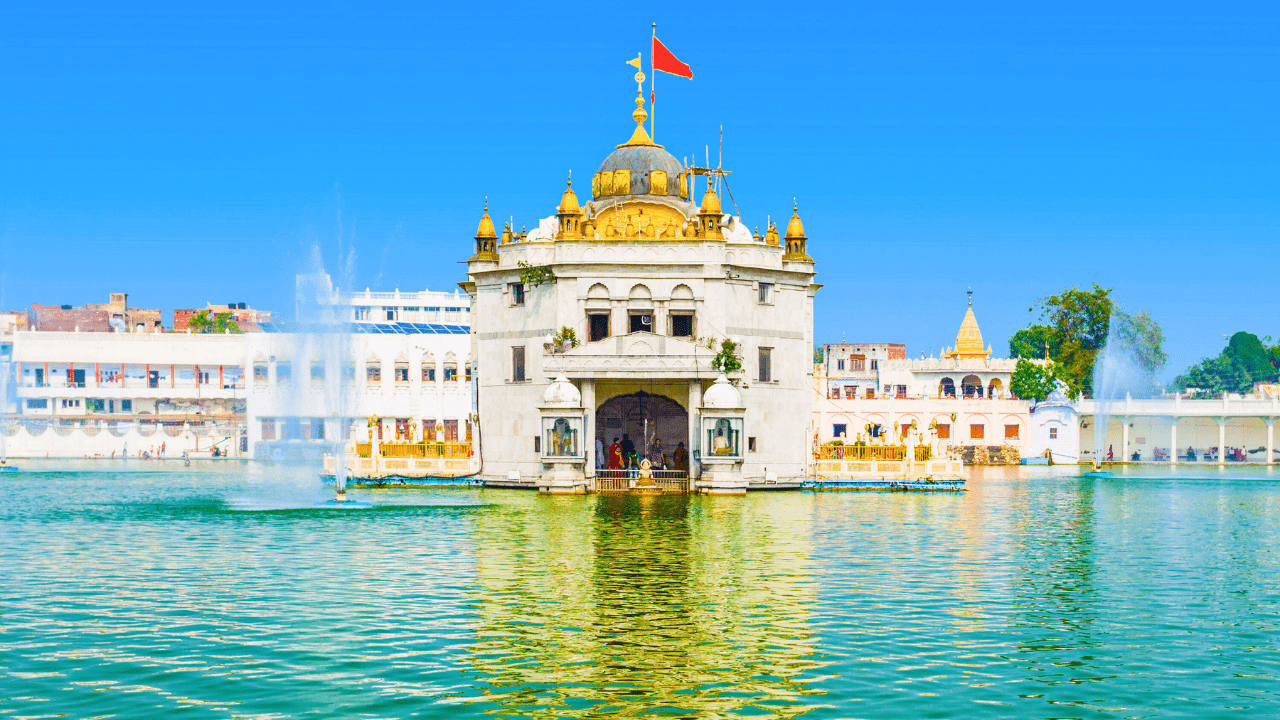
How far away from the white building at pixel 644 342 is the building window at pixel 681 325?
7cm

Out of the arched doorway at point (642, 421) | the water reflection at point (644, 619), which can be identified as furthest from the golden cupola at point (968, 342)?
the water reflection at point (644, 619)

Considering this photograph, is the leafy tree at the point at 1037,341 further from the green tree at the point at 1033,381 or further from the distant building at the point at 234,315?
the distant building at the point at 234,315

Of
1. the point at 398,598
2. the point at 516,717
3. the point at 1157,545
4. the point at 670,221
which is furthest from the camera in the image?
the point at 670,221

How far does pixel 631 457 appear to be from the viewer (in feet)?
187

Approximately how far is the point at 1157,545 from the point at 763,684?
858 inches

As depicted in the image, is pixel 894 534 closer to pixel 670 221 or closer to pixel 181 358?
pixel 670 221

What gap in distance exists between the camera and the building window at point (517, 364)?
193ft

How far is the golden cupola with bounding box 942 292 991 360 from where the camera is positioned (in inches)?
4670

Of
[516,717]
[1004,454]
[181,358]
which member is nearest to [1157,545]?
[516,717]

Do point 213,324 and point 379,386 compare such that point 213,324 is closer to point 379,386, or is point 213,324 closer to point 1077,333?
point 379,386

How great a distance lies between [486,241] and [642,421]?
418 inches

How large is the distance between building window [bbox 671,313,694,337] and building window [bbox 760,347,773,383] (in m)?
3.90

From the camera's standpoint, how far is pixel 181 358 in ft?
353

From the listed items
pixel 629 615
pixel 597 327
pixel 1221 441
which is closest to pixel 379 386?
pixel 597 327
